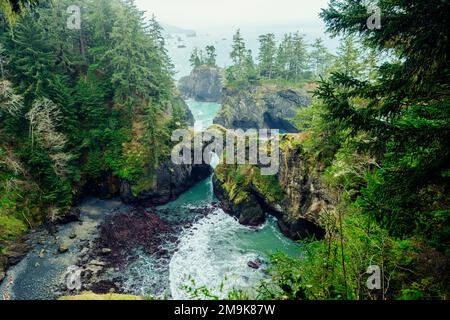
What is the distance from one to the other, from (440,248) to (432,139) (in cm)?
222

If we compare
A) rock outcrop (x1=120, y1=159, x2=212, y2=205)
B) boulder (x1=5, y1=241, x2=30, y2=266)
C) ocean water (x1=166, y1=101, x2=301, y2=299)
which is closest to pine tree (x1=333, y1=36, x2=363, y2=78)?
ocean water (x1=166, y1=101, x2=301, y2=299)

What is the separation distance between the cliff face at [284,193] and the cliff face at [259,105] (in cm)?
3526

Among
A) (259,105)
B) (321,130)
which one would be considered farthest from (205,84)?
(321,130)

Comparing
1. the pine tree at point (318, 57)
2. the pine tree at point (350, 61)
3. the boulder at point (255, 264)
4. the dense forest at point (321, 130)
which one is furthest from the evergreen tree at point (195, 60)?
the boulder at point (255, 264)

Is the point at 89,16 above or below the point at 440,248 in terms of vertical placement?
above

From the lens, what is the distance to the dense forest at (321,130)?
589 cm

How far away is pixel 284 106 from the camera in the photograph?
6688 cm

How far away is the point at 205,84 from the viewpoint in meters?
90.8

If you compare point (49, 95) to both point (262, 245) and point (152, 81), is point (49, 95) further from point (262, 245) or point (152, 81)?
point (262, 245)

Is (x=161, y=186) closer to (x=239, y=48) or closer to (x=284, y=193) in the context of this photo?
(x=284, y=193)

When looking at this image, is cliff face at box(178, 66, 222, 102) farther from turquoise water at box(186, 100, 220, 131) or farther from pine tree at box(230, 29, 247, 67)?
pine tree at box(230, 29, 247, 67)
